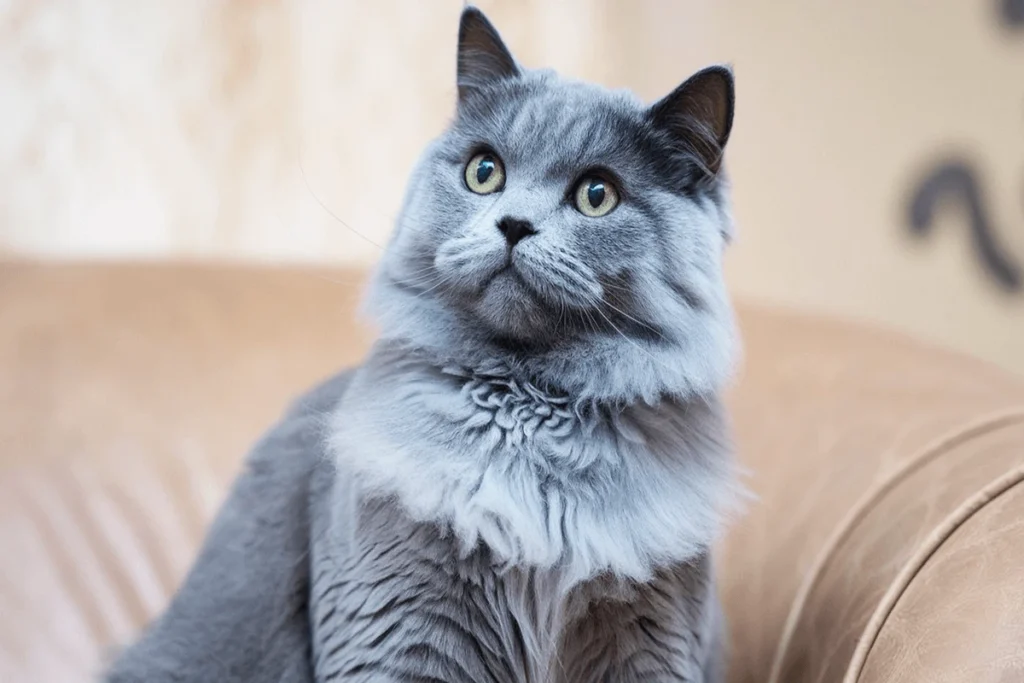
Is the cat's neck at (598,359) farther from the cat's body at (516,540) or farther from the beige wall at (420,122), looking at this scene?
the beige wall at (420,122)

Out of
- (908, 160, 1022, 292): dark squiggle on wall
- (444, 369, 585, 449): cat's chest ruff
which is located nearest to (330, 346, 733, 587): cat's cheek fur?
(444, 369, 585, 449): cat's chest ruff

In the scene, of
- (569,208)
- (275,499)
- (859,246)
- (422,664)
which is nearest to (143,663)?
(275,499)

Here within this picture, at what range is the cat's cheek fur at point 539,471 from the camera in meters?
0.92

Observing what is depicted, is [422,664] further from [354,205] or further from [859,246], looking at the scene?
[859,246]

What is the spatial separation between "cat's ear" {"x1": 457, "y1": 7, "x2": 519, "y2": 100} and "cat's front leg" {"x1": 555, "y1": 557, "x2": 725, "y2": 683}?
→ 60 centimetres

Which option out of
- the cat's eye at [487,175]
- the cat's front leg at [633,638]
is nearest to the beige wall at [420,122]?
the cat's eye at [487,175]

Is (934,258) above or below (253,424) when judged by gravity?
above

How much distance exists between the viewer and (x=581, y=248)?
0.94 m

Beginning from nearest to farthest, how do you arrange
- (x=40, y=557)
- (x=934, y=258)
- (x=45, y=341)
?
(x=40, y=557), (x=45, y=341), (x=934, y=258)

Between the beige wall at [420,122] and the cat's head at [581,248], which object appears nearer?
the cat's head at [581,248]

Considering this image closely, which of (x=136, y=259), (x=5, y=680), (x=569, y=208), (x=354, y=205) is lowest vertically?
(x=5, y=680)

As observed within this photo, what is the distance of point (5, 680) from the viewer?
1.31 m

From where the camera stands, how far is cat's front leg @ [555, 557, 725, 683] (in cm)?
96

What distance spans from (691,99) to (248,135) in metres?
1.55
